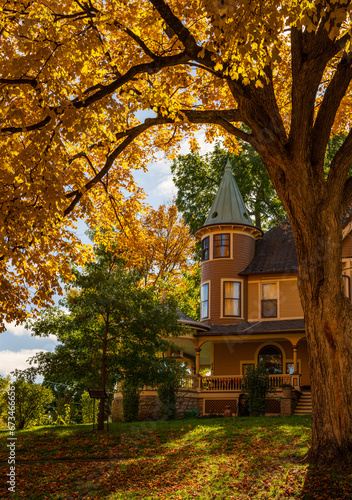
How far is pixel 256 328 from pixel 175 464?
49.2 feet

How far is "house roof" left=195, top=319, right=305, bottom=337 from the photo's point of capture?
80.1ft

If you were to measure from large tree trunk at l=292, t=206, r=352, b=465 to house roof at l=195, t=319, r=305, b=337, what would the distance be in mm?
15478

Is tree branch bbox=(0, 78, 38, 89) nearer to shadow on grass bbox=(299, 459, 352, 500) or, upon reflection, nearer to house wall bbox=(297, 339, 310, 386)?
shadow on grass bbox=(299, 459, 352, 500)

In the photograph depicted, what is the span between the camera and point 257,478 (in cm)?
883

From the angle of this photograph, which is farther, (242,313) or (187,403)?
(242,313)

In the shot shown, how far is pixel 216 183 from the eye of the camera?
114 ft

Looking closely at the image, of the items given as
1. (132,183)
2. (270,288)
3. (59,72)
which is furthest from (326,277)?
(270,288)

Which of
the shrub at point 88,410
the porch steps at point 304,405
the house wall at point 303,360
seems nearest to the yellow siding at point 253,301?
the house wall at point 303,360

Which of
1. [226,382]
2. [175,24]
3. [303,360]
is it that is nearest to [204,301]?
[226,382]

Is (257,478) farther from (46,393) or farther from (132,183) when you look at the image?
(46,393)

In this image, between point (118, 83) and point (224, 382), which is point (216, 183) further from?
point (118, 83)

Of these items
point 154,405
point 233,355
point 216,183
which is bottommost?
point 154,405

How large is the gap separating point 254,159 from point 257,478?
26756 millimetres

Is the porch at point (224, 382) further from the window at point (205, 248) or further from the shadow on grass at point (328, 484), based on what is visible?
the shadow on grass at point (328, 484)
